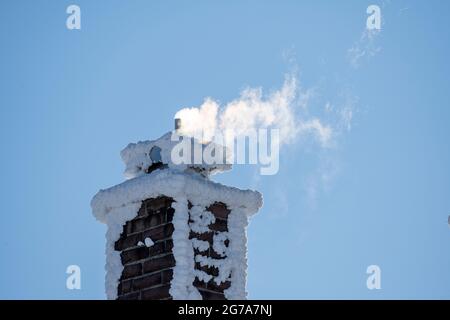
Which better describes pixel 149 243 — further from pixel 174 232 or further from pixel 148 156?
pixel 148 156

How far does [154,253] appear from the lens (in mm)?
12562

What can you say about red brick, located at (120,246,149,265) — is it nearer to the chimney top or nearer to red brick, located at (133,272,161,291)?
red brick, located at (133,272,161,291)

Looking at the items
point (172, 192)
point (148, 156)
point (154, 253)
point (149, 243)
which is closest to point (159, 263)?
point (154, 253)

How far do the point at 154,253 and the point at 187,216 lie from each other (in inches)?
13.7

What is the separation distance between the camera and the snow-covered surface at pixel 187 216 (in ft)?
41.1

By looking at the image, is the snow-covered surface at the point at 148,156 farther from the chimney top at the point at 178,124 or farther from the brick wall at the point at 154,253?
the brick wall at the point at 154,253

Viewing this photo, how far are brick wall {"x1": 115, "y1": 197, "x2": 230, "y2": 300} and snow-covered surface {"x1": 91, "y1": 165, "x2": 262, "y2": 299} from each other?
0.04m

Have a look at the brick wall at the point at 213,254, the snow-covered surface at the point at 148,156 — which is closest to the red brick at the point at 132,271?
the brick wall at the point at 213,254

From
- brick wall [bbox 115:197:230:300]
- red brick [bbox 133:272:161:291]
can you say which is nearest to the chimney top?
brick wall [bbox 115:197:230:300]

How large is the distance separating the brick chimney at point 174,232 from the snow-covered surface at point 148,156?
0.01 meters
